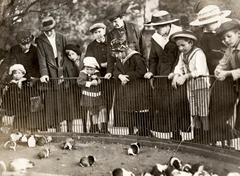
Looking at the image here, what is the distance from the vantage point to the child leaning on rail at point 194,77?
1876 millimetres

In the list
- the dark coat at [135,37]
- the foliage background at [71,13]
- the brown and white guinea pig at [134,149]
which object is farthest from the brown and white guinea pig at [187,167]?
the foliage background at [71,13]

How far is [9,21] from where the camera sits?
2.18 meters

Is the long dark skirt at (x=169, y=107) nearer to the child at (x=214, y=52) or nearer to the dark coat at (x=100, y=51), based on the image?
the child at (x=214, y=52)

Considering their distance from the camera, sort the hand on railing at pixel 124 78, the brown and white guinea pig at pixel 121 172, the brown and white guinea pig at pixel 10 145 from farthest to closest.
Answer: the brown and white guinea pig at pixel 10 145
the hand on railing at pixel 124 78
the brown and white guinea pig at pixel 121 172

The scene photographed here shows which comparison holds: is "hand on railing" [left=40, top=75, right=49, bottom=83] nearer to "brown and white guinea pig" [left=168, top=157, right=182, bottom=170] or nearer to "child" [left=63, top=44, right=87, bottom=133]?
"child" [left=63, top=44, right=87, bottom=133]

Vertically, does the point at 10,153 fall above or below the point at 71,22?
below

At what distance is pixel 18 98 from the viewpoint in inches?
85.6

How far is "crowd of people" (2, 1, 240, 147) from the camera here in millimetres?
1848

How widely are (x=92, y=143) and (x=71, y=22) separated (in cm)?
57

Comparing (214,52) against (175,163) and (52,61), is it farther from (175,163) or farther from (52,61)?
(52,61)

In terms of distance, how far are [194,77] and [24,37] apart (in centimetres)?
85

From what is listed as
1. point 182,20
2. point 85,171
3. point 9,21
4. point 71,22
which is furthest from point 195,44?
point 9,21

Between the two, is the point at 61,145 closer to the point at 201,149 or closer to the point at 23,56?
the point at 23,56

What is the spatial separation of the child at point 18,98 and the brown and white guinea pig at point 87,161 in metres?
0.37
